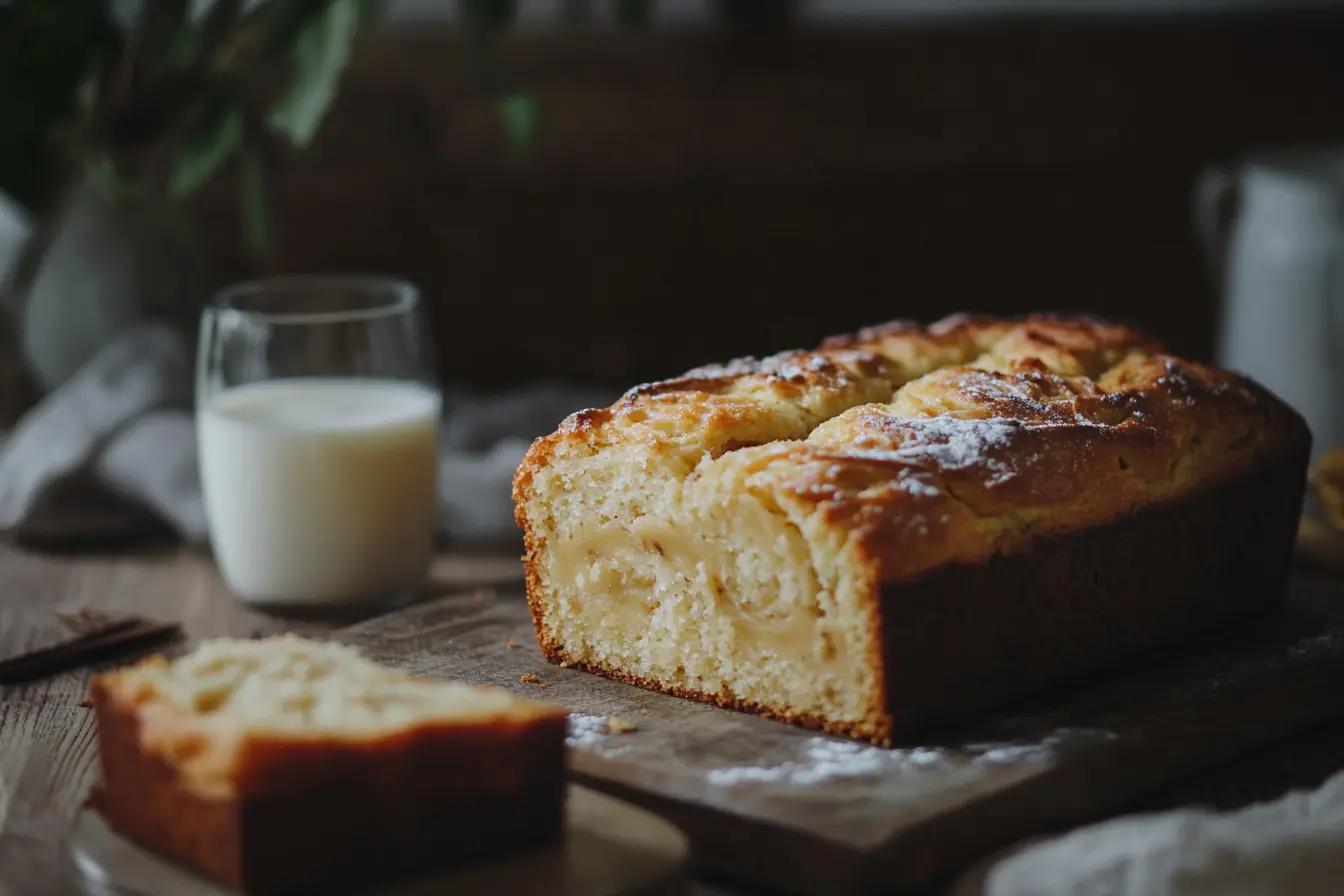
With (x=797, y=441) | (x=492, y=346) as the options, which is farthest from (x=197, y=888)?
(x=492, y=346)

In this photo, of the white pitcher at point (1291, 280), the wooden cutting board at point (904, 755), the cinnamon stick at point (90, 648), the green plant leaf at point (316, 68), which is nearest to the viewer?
the wooden cutting board at point (904, 755)

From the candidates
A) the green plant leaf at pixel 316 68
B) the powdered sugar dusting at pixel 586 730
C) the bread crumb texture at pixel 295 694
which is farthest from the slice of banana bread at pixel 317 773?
the green plant leaf at pixel 316 68

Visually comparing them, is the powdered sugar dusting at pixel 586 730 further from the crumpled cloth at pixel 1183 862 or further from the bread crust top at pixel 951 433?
the crumpled cloth at pixel 1183 862

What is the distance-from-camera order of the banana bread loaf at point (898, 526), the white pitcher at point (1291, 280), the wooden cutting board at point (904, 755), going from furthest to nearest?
the white pitcher at point (1291, 280) < the banana bread loaf at point (898, 526) < the wooden cutting board at point (904, 755)

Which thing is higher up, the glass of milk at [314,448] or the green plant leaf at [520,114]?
the green plant leaf at [520,114]

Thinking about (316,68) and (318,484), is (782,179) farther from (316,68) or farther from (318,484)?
(318,484)

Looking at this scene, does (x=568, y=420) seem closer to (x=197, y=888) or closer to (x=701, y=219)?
(x=197, y=888)
